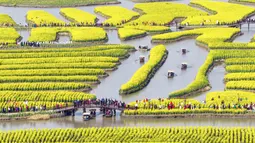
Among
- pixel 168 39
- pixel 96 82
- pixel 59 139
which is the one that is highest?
pixel 168 39

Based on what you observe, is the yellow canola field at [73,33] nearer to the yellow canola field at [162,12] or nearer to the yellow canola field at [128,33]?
the yellow canola field at [128,33]

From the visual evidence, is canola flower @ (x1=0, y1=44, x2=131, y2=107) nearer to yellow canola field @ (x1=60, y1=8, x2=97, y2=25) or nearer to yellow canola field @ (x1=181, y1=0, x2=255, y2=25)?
yellow canola field @ (x1=181, y1=0, x2=255, y2=25)

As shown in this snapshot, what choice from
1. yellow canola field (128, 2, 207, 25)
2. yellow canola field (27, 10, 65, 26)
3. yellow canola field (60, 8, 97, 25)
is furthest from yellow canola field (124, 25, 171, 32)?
yellow canola field (27, 10, 65, 26)

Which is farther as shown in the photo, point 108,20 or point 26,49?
point 108,20

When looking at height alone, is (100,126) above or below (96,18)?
below

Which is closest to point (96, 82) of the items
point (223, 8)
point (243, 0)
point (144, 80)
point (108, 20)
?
point (144, 80)

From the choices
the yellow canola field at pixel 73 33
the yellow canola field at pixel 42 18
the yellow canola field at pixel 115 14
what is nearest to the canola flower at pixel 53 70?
the yellow canola field at pixel 73 33

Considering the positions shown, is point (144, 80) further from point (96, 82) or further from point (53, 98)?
point (53, 98)
